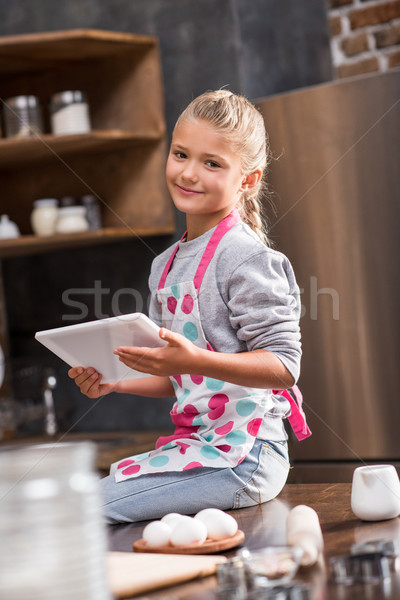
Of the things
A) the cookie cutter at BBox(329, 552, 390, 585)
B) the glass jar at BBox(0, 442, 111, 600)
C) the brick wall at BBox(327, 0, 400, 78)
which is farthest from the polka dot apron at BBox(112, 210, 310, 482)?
the brick wall at BBox(327, 0, 400, 78)

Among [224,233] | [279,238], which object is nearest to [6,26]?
[279,238]

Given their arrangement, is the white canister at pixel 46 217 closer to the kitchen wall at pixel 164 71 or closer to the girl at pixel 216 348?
the kitchen wall at pixel 164 71

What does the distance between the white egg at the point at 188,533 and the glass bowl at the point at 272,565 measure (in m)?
0.18

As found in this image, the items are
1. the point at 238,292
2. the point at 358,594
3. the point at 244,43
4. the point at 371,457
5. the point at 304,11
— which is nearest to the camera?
the point at 358,594

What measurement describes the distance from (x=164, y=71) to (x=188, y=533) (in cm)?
186

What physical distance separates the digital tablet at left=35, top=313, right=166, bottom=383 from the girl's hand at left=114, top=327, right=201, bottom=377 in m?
0.02

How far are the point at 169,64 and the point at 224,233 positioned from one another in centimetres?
126

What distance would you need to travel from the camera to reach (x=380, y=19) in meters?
2.67

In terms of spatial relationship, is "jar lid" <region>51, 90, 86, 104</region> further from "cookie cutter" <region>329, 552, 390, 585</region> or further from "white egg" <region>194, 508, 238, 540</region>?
"cookie cutter" <region>329, 552, 390, 585</region>

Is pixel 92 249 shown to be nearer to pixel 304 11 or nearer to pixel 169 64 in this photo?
pixel 169 64

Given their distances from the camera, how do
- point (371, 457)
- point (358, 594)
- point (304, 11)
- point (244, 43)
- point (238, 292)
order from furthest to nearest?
point (304, 11), point (244, 43), point (371, 457), point (238, 292), point (358, 594)

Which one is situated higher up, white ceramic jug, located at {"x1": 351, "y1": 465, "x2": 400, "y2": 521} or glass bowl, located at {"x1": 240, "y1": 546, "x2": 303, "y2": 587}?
glass bowl, located at {"x1": 240, "y1": 546, "x2": 303, "y2": 587}

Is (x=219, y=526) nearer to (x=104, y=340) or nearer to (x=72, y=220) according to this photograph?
(x=104, y=340)

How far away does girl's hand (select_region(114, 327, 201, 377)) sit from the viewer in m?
1.18
